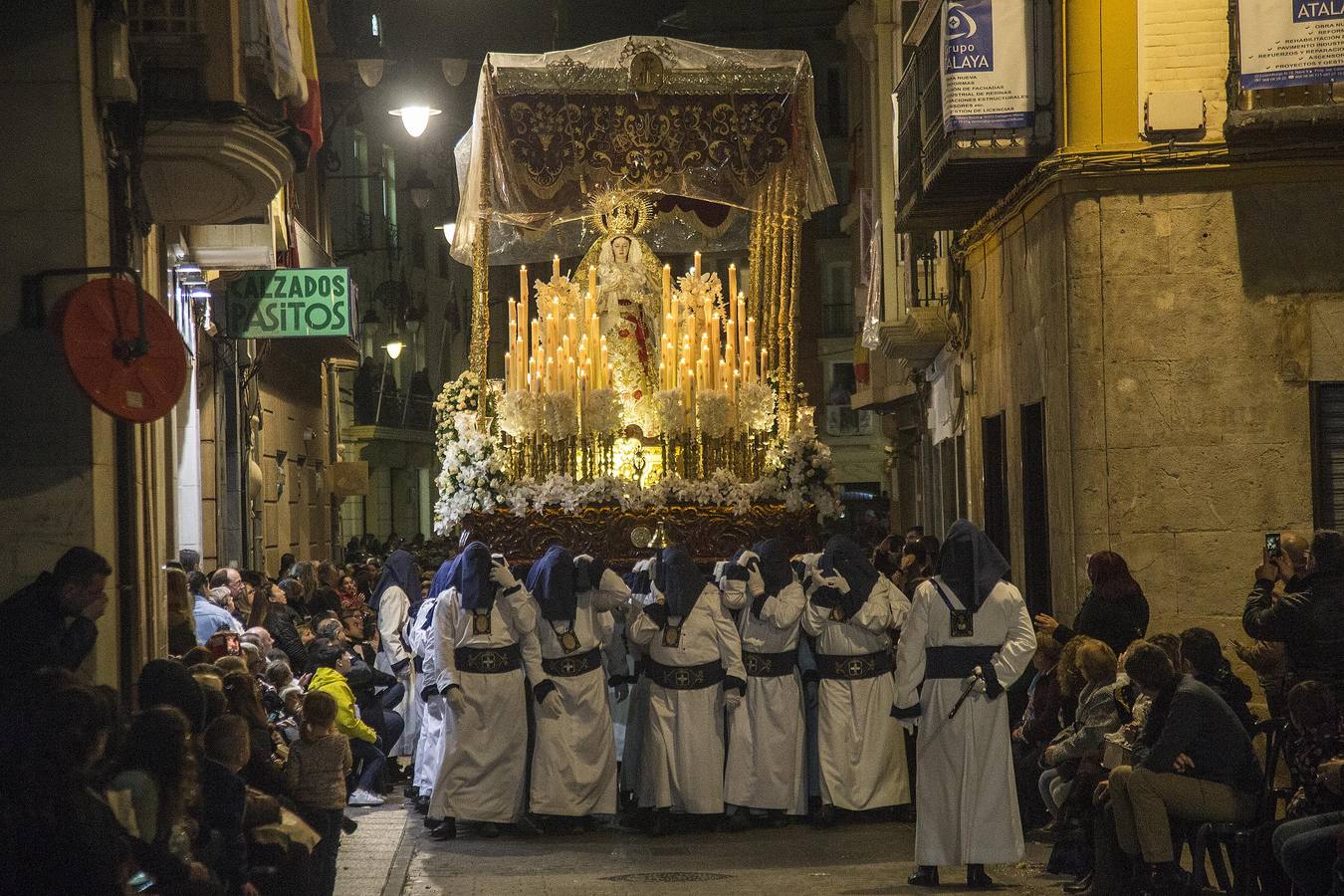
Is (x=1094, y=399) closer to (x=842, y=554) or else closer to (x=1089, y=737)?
(x=842, y=554)

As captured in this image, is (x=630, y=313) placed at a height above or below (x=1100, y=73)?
below

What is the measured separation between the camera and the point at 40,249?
8.82m

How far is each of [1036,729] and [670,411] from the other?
16.1 feet

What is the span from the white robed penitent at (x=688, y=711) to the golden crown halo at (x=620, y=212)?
4.81 metres

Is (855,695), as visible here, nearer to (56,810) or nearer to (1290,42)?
(1290,42)

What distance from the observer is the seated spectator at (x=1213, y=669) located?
885cm

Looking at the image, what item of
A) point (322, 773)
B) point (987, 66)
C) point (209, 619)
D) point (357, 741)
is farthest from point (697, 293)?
point (322, 773)

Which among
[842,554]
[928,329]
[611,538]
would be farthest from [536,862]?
[928,329]

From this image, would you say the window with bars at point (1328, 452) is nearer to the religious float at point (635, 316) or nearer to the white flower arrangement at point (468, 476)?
the religious float at point (635, 316)

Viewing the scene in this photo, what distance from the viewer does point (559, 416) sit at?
14.9 meters

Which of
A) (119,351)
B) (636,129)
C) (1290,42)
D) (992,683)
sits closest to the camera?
(119,351)

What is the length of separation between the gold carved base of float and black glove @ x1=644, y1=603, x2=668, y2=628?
8.42ft

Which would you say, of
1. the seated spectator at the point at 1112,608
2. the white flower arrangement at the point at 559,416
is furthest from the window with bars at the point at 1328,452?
the white flower arrangement at the point at 559,416

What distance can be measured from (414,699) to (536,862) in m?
3.64
